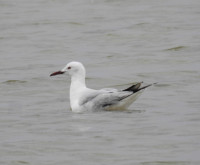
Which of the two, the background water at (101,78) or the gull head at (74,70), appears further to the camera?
the gull head at (74,70)

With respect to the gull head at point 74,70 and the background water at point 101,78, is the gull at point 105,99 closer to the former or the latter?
the background water at point 101,78

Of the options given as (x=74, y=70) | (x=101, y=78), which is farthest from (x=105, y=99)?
(x=101, y=78)

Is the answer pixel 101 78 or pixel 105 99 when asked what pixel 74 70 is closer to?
pixel 105 99

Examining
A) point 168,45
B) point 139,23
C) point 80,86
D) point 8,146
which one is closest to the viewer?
point 8,146

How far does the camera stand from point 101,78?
607 inches

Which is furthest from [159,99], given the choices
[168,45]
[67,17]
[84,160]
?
[67,17]

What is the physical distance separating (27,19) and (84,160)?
1552 cm

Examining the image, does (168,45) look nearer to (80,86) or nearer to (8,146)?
(80,86)

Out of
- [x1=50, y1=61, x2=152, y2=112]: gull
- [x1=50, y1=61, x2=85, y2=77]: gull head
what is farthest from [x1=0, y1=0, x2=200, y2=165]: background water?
[x1=50, y1=61, x2=85, y2=77]: gull head

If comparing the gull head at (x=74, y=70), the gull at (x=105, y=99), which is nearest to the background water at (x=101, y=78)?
the gull at (x=105, y=99)

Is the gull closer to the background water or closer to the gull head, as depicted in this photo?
the background water

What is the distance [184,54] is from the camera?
1767 cm

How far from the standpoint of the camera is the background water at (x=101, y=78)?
30.8 feet

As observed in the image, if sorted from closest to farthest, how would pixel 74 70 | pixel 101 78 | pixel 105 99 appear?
pixel 105 99, pixel 74 70, pixel 101 78
